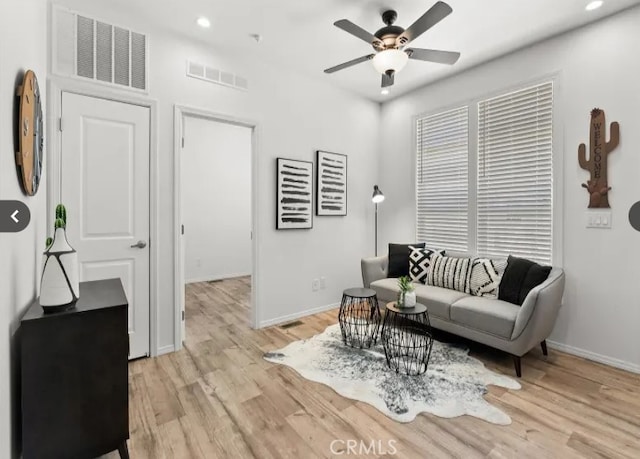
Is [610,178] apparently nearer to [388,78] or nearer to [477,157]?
[477,157]

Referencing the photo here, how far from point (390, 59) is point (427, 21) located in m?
0.33

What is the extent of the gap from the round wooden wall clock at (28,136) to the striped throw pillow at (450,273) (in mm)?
3226

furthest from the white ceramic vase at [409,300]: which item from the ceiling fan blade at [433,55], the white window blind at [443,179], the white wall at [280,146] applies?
the ceiling fan blade at [433,55]

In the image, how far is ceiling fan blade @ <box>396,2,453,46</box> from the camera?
1863 millimetres

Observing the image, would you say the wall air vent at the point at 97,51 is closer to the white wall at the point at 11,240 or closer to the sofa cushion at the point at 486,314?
the white wall at the point at 11,240

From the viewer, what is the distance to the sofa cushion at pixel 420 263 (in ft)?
11.0

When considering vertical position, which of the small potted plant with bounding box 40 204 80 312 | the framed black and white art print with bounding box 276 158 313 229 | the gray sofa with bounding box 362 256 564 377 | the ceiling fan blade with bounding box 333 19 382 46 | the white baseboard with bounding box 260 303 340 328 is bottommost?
the white baseboard with bounding box 260 303 340 328

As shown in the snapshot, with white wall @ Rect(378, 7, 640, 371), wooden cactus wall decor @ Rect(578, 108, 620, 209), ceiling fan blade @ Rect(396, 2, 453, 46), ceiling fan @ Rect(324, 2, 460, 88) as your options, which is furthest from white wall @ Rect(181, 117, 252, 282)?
wooden cactus wall decor @ Rect(578, 108, 620, 209)

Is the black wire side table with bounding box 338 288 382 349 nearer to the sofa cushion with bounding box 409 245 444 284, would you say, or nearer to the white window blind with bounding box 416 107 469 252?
the sofa cushion with bounding box 409 245 444 284

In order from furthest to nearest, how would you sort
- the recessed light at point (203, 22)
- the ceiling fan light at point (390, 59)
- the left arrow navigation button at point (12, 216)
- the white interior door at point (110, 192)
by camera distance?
1. the recessed light at point (203, 22)
2. the white interior door at point (110, 192)
3. the ceiling fan light at point (390, 59)
4. the left arrow navigation button at point (12, 216)

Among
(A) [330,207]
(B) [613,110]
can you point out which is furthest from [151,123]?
(B) [613,110]

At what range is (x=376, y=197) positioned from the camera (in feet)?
12.8

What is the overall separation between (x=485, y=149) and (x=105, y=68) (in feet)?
11.8

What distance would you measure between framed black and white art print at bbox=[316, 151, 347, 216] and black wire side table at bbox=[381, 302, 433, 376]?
5.27ft
